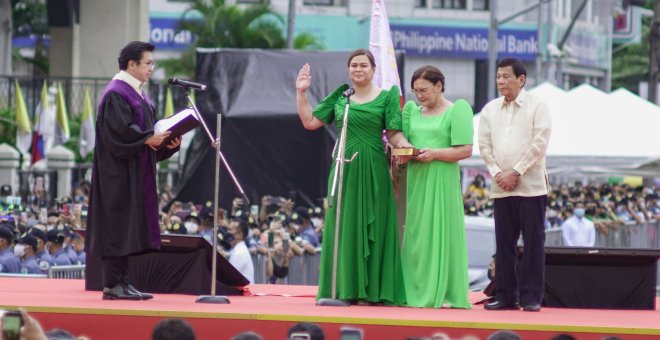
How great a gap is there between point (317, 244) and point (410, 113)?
375 inches

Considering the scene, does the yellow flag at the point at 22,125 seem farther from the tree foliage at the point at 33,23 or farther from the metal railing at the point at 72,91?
the tree foliage at the point at 33,23

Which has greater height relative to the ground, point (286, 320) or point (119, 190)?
point (119, 190)

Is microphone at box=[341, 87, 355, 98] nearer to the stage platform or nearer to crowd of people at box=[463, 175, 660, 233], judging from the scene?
the stage platform

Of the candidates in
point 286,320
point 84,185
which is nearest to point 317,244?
point 84,185

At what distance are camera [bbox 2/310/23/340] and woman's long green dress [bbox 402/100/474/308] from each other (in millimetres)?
4731

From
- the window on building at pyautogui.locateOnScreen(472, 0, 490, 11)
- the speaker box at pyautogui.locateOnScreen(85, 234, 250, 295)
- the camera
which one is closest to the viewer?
the camera

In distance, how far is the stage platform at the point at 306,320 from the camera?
8953 millimetres

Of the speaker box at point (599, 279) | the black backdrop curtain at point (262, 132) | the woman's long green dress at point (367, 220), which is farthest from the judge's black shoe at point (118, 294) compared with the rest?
the black backdrop curtain at point (262, 132)

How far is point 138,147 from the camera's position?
10203mm

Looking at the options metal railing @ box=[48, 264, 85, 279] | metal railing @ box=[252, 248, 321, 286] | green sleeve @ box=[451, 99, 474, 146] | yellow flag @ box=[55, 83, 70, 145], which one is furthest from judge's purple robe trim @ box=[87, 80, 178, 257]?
yellow flag @ box=[55, 83, 70, 145]

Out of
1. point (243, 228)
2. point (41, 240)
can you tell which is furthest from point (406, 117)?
point (41, 240)

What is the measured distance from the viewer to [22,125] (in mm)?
28641

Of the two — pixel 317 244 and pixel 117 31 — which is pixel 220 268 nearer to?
pixel 317 244

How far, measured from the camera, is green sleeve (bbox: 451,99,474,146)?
34.2ft
